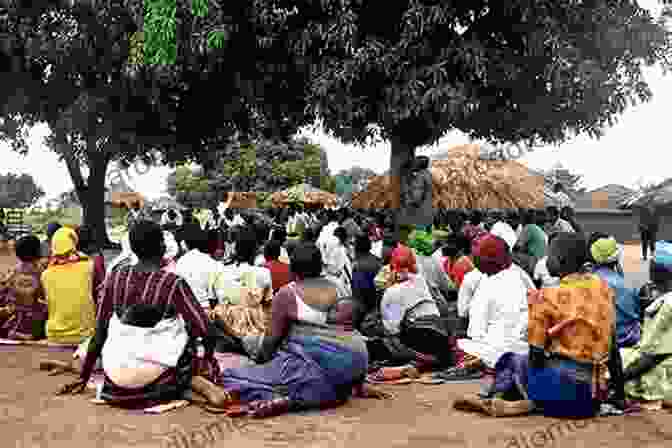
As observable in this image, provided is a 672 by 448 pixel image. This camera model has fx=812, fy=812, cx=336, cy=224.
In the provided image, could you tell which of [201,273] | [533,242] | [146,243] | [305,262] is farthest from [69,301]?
[533,242]

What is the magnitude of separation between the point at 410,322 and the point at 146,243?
2.53 metres

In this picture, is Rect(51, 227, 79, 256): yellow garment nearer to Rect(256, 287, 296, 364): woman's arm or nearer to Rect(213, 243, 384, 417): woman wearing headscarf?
Rect(213, 243, 384, 417): woman wearing headscarf

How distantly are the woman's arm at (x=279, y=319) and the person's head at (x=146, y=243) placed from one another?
0.88 m

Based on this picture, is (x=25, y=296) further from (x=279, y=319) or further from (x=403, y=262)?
(x=403, y=262)

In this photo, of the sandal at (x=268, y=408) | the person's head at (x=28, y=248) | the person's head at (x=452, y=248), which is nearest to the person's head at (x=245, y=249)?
the person's head at (x=28, y=248)

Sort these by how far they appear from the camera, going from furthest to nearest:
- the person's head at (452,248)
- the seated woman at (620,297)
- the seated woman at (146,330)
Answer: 1. the person's head at (452,248)
2. the seated woman at (620,297)
3. the seated woman at (146,330)

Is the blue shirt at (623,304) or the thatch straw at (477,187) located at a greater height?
the thatch straw at (477,187)

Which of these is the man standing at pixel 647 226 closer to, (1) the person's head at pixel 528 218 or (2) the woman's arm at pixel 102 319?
(1) the person's head at pixel 528 218

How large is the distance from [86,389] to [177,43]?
1030cm

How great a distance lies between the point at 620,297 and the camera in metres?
6.79

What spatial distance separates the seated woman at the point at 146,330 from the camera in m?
5.45

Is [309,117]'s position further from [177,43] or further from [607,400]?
[607,400]

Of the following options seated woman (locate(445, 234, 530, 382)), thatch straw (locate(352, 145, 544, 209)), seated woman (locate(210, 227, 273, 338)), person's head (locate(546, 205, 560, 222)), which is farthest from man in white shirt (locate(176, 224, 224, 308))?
thatch straw (locate(352, 145, 544, 209))

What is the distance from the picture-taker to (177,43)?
15.2m
